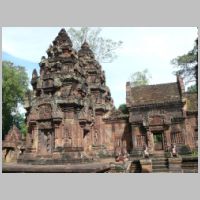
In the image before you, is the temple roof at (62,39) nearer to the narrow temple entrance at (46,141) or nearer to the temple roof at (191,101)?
the narrow temple entrance at (46,141)

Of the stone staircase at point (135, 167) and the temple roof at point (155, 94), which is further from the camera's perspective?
the temple roof at point (155, 94)

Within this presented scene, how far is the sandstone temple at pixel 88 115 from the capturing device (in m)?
12.3

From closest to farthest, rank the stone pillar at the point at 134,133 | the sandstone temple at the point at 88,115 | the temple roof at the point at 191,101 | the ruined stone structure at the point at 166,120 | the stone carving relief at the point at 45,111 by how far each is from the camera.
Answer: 1. the sandstone temple at the point at 88,115
2. the stone carving relief at the point at 45,111
3. the ruined stone structure at the point at 166,120
4. the stone pillar at the point at 134,133
5. the temple roof at the point at 191,101

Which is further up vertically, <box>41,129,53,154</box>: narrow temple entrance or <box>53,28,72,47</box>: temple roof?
<box>53,28,72,47</box>: temple roof

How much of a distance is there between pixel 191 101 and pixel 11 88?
2063 centimetres

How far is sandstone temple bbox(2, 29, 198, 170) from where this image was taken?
12289 millimetres

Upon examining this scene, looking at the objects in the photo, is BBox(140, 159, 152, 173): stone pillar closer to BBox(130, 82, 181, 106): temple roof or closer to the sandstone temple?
the sandstone temple

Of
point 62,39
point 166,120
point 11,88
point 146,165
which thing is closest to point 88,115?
point 146,165

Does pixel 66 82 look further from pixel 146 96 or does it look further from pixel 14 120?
pixel 14 120

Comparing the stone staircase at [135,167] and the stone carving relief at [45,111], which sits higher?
the stone carving relief at [45,111]

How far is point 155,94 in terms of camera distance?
21094 mm

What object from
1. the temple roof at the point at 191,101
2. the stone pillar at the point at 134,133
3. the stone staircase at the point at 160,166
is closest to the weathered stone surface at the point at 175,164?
the stone staircase at the point at 160,166

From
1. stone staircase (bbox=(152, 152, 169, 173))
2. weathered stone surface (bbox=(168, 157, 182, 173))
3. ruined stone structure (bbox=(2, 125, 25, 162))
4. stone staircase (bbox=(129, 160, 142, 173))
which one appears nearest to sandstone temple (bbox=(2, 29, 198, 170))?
stone staircase (bbox=(129, 160, 142, 173))

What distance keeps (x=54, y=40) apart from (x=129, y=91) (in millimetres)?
9113
